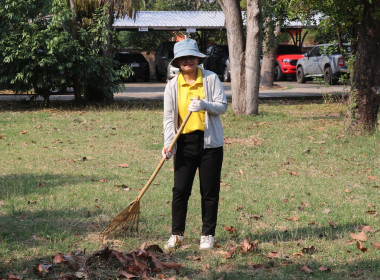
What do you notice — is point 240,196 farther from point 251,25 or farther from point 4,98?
point 4,98

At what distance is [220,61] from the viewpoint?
95.9ft

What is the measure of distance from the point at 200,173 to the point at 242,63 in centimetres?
941

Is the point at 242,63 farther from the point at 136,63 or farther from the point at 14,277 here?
the point at 136,63

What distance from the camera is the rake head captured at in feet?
19.1

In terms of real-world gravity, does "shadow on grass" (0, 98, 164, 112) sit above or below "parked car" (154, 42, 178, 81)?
below

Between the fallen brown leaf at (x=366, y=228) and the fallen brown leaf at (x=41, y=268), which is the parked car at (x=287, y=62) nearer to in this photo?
the fallen brown leaf at (x=366, y=228)

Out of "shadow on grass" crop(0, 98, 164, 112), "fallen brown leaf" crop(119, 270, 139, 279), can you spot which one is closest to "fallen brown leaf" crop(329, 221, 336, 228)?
"fallen brown leaf" crop(119, 270, 139, 279)

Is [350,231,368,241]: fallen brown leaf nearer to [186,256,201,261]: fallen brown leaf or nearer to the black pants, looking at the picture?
the black pants

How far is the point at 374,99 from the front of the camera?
11.8 m

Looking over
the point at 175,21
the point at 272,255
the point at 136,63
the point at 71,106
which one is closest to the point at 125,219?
the point at 272,255

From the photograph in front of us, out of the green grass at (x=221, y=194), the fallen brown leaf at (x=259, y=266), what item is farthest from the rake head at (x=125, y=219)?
the fallen brown leaf at (x=259, y=266)

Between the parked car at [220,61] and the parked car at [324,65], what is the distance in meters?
3.32

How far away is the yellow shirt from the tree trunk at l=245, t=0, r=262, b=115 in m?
9.01

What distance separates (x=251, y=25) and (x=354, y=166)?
18.9ft
